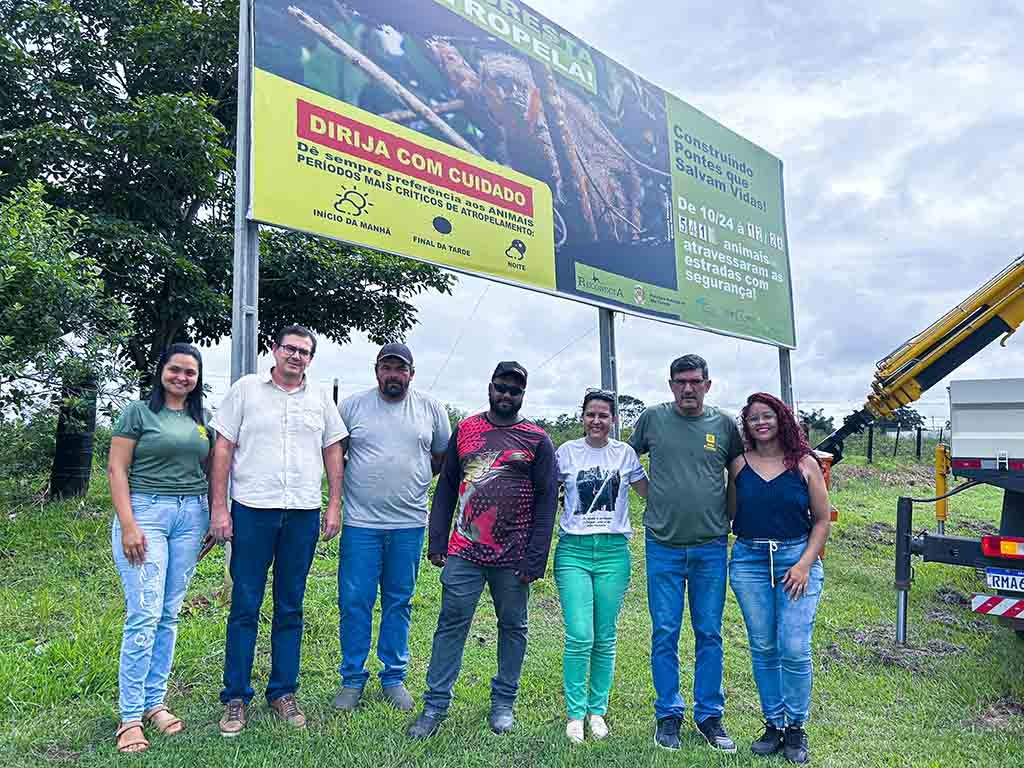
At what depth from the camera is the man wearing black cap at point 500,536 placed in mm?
3377

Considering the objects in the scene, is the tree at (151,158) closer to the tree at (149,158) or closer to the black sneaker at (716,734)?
the tree at (149,158)

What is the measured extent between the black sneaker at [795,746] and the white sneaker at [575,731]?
866 mm

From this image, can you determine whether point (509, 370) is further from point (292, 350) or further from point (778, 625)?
point (778, 625)

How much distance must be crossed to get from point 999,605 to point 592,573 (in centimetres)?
263

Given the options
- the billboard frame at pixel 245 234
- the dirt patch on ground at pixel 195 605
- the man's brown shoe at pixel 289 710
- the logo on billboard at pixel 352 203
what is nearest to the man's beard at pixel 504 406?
the man's brown shoe at pixel 289 710

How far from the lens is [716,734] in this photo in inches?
133

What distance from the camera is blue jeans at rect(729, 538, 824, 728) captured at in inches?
128

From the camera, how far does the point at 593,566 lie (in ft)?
11.4

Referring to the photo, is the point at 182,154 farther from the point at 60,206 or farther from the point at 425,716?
the point at 425,716

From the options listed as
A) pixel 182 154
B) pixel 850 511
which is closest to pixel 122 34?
pixel 182 154

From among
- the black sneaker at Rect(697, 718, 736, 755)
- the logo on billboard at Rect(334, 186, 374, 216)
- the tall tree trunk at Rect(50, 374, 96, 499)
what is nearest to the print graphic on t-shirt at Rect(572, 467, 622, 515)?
the black sneaker at Rect(697, 718, 736, 755)

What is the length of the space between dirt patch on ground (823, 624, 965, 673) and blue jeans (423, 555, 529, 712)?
8.50ft

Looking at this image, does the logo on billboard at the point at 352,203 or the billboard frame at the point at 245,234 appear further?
the logo on billboard at the point at 352,203

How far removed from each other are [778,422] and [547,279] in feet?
13.3
